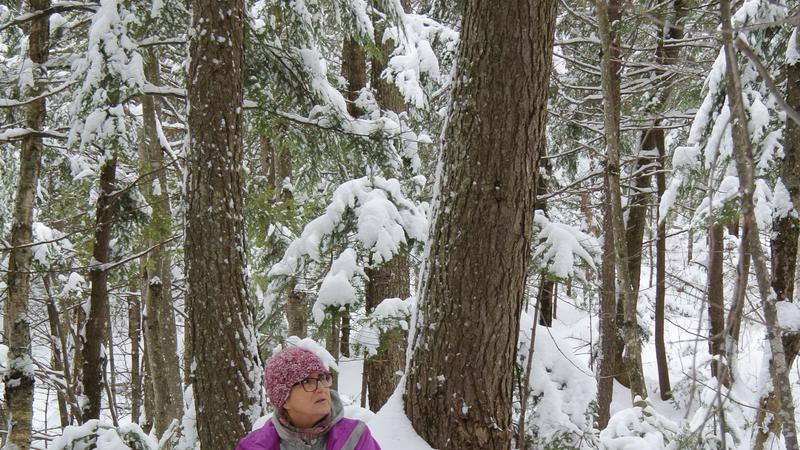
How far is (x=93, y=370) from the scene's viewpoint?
6582mm

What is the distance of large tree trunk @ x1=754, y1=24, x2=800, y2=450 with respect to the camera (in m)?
5.54

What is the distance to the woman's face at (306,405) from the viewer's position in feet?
7.53

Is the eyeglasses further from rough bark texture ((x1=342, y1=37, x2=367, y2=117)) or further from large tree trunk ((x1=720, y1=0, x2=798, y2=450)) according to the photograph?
rough bark texture ((x1=342, y1=37, x2=367, y2=117))

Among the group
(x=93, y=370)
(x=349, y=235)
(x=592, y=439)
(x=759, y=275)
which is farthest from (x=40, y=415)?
(x=759, y=275)

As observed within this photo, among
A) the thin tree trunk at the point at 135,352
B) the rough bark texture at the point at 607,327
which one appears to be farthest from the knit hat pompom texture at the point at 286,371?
the thin tree trunk at the point at 135,352

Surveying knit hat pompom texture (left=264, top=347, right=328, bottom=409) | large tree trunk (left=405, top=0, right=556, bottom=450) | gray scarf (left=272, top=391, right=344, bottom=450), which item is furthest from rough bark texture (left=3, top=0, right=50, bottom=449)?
large tree trunk (left=405, top=0, right=556, bottom=450)

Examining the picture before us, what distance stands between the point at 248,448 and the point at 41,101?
5308mm

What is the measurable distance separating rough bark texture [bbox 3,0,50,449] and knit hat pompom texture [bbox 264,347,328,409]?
4.51 meters

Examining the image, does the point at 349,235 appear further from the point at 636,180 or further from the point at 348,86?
the point at 636,180

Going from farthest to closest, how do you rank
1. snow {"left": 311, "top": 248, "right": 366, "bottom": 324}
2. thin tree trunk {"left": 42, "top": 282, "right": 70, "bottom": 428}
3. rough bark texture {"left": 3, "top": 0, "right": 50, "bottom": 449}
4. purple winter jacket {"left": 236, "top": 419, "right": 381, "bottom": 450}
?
1. thin tree trunk {"left": 42, "top": 282, "right": 70, "bottom": 428}
2. rough bark texture {"left": 3, "top": 0, "right": 50, "bottom": 449}
3. snow {"left": 311, "top": 248, "right": 366, "bottom": 324}
4. purple winter jacket {"left": 236, "top": 419, "right": 381, "bottom": 450}

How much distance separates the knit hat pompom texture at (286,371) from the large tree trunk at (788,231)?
490 cm

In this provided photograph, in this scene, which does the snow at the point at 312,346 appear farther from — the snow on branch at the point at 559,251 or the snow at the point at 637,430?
the snow at the point at 637,430

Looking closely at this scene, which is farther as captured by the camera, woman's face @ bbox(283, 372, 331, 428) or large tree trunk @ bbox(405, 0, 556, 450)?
large tree trunk @ bbox(405, 0, 556, 450)

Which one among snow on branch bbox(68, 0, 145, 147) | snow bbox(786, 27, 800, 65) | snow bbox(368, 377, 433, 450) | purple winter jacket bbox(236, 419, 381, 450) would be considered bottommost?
snow bbox(368, 377, 433, 450)
